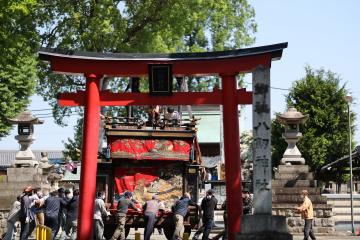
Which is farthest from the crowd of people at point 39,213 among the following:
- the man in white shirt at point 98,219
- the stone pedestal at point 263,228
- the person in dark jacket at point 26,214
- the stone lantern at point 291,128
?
the stone lantern at point 291,128

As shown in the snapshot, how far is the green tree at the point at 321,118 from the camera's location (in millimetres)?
52469

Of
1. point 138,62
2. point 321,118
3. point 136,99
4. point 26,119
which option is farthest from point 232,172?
point 321,118

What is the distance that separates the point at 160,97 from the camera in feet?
66.8

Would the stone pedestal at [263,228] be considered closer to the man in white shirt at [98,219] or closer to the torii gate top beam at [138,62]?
the torii gate top beam at [138,62]

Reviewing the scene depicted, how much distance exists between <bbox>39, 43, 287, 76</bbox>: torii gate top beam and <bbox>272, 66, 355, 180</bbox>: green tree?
3352 centimetres

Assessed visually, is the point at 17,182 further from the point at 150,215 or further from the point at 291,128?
the point at 291,128

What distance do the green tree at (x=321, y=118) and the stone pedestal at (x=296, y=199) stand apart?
2283 cm

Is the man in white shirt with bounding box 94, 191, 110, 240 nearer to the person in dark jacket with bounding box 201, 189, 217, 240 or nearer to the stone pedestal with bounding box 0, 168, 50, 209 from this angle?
the person in dark jacket with bounding box 201, 189, 217, 240

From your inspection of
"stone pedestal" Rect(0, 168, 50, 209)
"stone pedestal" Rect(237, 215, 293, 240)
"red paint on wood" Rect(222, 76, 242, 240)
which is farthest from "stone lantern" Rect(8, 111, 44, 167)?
"stone pedestal" Rect(237, 215, 293, 240)

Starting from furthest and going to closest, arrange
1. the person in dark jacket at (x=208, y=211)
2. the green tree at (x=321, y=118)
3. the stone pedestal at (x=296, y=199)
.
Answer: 1. the green tree at (x=321, y=118)
2. the stone pedestal at (x=296, y=199)
3. the person in dark jacket at (x=208, y=211)

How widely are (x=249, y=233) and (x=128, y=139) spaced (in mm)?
8431

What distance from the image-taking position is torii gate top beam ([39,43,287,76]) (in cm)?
1975

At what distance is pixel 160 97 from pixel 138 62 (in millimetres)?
1179

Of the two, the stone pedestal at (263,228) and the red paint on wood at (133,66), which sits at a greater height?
the red paint on wood at (133,66)
